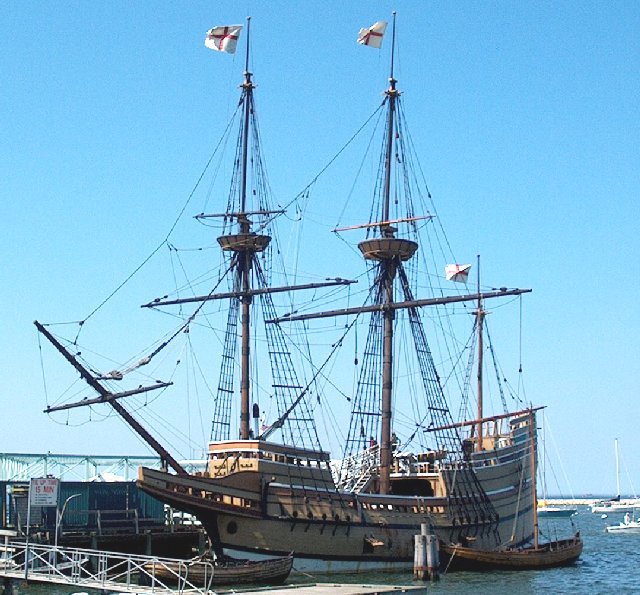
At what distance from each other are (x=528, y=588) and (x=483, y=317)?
39.1 m

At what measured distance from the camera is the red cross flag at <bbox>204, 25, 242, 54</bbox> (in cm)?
6356

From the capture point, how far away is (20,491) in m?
57.0

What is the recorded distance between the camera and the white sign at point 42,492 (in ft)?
131

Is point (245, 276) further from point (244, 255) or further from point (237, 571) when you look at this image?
point (237, 571)

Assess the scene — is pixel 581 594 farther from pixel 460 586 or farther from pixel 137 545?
pixel 137 545

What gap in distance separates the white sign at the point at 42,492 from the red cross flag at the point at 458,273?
147 ft

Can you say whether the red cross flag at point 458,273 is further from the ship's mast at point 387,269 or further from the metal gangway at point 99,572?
the metal gangway at point 99,572

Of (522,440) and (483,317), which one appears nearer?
(522,440)

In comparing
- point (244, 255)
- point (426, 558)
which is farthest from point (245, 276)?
point (426, 558)

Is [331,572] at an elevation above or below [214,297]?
below

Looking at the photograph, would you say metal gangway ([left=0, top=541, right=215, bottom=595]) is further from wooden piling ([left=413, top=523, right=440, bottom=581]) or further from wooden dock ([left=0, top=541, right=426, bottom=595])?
wooden piling ([left=413, top=523, right=440, bottom=581])

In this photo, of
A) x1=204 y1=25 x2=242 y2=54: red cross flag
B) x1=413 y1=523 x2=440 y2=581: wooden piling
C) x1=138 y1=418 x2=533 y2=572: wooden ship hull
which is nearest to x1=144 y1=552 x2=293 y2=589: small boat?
x1=138 y1=418 x2=533 y2=572: wooden ship hull

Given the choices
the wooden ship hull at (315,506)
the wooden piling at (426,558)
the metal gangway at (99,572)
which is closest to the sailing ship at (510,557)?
the wooden ship hull at (315,506)

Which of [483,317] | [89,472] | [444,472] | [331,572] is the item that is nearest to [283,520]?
[331,572]
